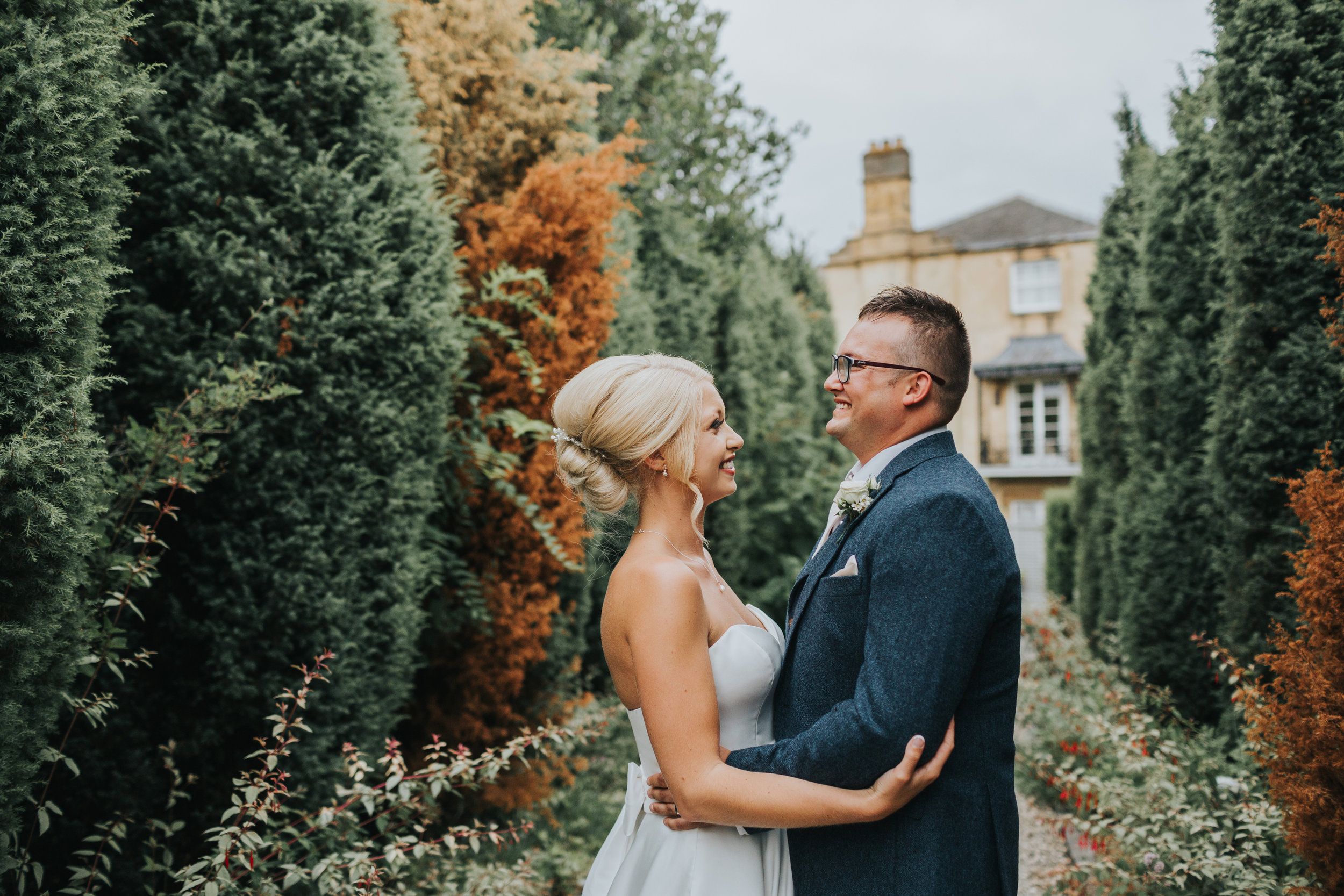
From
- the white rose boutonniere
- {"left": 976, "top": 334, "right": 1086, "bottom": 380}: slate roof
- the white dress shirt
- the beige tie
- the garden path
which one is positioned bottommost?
the garden path

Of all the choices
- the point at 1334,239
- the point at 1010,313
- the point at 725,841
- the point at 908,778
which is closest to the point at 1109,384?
the point at 1334,239

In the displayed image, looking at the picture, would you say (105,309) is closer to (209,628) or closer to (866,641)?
(209,628)

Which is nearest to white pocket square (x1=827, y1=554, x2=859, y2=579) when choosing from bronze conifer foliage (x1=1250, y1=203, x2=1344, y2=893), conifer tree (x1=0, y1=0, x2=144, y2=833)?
bronze conifer foliage (x1=1250, y1=203, x2=1344, y2=893)

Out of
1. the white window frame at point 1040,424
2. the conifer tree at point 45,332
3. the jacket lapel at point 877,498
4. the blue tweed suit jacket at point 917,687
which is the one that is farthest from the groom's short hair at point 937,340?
the white window frame at point 1040,424

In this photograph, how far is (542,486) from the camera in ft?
18.0

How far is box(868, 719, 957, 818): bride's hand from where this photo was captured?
6.05 ft

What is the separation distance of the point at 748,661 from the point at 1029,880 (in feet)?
14.2

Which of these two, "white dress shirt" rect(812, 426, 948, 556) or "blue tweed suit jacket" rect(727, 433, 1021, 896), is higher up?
"white dress shirt" rect(812, 426, 948, 556)

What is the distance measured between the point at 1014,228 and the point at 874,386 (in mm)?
28866

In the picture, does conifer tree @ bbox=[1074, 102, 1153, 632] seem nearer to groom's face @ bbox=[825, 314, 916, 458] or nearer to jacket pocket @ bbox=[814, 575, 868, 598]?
groom's face @ bbox=[825, 314, 916, 458]

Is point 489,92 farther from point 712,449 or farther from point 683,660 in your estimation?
point 683,660

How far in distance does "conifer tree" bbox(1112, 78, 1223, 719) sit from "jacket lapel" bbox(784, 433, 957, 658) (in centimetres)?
509

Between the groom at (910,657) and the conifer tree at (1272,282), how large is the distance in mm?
2881

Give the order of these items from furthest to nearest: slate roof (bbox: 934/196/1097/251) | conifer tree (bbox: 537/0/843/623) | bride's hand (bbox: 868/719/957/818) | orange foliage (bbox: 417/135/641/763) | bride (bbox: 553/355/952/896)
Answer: slate roof (bbox: 934/196/1097/251), conifer tree (bbox: 537/0/843/623), orange foliage (bbox: 417/135/641/763), bride (bbox: 553/355/952/896), bride's hand (bbox: 868/719/957/818)
